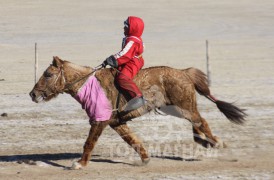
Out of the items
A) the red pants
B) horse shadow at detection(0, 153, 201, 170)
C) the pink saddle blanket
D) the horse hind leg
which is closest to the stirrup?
the red pants

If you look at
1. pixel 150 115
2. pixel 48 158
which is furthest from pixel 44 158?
pixel 150 115

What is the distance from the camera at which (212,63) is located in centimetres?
2531

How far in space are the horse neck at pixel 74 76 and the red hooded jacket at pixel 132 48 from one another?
48 cm

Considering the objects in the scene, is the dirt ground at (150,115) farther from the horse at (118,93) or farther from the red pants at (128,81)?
the red pants at (128,81)

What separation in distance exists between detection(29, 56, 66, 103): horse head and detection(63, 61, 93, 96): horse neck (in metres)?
0.06

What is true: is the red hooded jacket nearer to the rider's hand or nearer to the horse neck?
the rider's hand

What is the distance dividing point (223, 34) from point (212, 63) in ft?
46.3

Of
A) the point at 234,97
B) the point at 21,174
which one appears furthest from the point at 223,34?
the point at 21,174

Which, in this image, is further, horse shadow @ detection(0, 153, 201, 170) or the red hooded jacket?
horse shadow @ detection(0, 153, 201, 170)

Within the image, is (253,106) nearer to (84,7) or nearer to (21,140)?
(21,140)

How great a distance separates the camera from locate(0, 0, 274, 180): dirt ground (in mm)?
8656

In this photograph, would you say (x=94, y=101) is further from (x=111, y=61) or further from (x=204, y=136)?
(x=204, y=136)

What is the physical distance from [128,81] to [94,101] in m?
0.50

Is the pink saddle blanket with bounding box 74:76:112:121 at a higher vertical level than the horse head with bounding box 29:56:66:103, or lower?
lower
